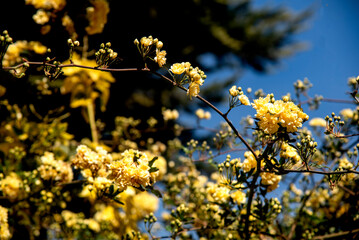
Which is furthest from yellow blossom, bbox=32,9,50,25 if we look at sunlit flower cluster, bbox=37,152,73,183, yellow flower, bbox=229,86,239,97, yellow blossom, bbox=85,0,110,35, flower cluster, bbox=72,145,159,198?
yellow flower, bbox=229,86,239,97

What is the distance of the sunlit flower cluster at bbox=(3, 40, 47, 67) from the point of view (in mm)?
1506

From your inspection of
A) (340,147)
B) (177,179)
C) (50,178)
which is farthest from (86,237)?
(340,147)

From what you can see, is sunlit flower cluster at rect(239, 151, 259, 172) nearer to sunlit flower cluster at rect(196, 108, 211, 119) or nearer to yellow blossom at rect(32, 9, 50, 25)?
sunlit flower cluster at rect(196, 108, 211, 119)

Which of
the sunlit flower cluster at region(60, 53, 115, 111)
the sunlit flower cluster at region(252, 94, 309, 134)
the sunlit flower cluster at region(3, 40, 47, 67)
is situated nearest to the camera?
the sunlit flower cluster at region(252, 94, 309, 134)

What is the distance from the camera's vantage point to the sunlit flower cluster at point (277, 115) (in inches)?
33.1

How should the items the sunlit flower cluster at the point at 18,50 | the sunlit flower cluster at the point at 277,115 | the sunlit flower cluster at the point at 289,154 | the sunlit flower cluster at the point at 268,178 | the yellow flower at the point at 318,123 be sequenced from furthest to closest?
1. the yellow flower at the point at 318,123
2. the sunlit flower cluster at the point at 18,50
3. the sunlit flower cluster at the point at 268,178
4. the sunlit flower cluster at the point at 289,154
5. the sunlit flower cluster at the point at 277,115

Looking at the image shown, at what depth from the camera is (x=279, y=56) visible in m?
7.52

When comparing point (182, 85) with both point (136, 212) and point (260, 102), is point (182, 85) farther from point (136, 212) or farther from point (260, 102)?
point (136, 212)

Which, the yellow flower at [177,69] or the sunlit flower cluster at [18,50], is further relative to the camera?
the sunlit flower cluster at [18,50]

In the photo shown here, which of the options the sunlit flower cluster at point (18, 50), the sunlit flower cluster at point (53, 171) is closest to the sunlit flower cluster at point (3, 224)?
the sunlit flower cluster at point (53, 171)

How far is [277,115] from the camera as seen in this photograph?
2.80 feet

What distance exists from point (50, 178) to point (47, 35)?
2.79 feet

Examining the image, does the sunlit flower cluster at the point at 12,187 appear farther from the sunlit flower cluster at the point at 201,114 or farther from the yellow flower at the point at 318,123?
the yellow flower at the point at 318,123

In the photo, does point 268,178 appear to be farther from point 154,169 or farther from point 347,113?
point 347,113
